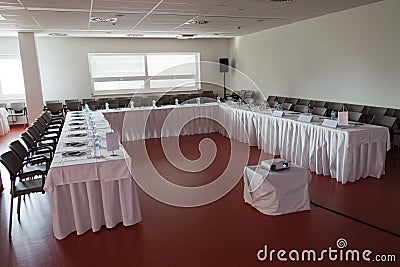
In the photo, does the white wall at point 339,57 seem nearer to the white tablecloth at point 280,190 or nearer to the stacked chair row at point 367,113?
the stacked chair row at point 367,113

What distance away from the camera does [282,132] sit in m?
5.62

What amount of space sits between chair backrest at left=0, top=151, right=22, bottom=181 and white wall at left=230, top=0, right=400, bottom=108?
247 inches

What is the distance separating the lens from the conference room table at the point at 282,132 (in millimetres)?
4363

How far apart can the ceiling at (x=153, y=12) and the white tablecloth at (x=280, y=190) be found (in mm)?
3314

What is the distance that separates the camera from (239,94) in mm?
11438

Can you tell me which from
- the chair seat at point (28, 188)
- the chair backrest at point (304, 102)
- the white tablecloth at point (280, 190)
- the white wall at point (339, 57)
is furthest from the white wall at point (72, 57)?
the white tablecloth at point (280, 190)

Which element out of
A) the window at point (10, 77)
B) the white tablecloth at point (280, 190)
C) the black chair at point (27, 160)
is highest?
the window at point (10, 77)

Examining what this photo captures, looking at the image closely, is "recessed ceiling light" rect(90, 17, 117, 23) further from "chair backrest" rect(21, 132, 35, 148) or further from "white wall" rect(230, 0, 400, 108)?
"white wall" rect(230, 0, 400, 108)

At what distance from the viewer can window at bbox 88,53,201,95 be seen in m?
11.4

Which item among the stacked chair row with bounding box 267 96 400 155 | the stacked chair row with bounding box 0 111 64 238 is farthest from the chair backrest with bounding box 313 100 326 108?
the stacked chair row with bounding box 0 111 64 238

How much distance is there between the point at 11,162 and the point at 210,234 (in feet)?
7.44

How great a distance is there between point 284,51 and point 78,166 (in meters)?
7.58

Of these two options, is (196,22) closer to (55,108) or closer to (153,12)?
(153,12)

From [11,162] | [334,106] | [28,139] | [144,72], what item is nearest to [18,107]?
[144,72]
